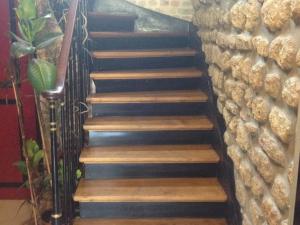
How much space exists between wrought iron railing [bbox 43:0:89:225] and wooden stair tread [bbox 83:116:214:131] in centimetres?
15

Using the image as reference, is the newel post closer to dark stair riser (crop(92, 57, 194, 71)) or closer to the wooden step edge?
dark stair riser (crop(92, 57, 194, 71))

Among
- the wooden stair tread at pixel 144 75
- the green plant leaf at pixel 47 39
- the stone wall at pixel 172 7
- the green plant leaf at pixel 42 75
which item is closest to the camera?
the green plant leaf at pixel 42 75

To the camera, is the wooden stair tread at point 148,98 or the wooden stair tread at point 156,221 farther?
the wooden stair tread at point 148,98

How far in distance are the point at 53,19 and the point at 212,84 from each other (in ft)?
4.75

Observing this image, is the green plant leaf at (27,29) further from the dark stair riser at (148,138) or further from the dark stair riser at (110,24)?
the dark stair riser at (110,24)

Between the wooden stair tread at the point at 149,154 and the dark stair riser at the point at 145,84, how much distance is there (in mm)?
663

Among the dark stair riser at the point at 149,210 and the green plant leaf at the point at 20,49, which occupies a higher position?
the green plant leaf at the point at 20,49

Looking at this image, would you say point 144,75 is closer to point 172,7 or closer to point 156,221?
point 172,7

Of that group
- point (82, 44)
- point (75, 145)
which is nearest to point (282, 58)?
point (75, 145)

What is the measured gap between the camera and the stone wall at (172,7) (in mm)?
3809

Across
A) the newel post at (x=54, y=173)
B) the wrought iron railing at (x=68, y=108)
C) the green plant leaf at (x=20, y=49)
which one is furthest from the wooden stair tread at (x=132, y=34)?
the newel post at (x=54, y=173)

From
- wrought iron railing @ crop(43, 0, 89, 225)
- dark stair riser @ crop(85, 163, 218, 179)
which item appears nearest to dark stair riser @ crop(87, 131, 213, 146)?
wrought iron railing @ crop(43, 0, 89, 225)

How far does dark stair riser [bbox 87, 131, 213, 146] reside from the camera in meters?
2.78

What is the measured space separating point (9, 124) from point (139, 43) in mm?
1628
